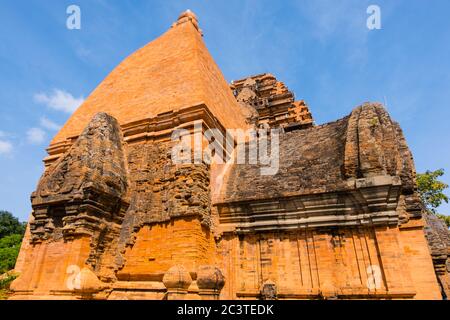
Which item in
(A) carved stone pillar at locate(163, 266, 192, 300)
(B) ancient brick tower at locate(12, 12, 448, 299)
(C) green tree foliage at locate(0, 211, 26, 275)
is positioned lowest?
(A) carved stone pillar at locate(163, 266, 192, 300)

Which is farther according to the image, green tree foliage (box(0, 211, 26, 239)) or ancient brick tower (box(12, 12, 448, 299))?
green tree foliage (box(0, 211, 26, 239))

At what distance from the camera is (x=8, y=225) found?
3459 cm

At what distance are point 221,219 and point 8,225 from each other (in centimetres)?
3799

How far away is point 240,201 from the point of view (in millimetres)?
6668

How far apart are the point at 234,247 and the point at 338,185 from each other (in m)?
2.57

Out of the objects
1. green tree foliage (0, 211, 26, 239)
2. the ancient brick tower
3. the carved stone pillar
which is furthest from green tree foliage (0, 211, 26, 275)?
the carved stone pillar

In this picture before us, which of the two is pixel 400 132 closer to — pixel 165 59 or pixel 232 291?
pixel 232 291

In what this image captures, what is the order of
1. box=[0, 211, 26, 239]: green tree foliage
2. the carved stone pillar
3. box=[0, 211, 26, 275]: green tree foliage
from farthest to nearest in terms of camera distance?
box=[0, 211, 26, 239]: green tree foliage → box=[0, 211, 26, 275]: green tree foliage → the carved stone pillar

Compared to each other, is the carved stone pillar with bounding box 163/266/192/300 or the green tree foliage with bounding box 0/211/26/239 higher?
the green tree foliage with bounding box 0/211/26/239

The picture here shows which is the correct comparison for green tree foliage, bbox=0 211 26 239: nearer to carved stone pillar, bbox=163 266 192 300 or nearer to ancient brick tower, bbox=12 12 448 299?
ancient brick tower, bbox=12 12 448 299

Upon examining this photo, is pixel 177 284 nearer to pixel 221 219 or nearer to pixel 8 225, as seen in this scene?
pixel 221 219

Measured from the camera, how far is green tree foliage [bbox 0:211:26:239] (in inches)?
1347

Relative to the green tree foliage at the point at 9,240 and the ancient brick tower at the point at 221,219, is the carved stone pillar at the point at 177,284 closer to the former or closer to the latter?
the ancient brick tower at the point at 221,219

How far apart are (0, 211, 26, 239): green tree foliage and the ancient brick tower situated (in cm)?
3497
